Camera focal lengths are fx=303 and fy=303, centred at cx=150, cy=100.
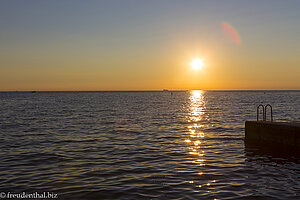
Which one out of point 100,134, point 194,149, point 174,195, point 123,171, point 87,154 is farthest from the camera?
point 100,134

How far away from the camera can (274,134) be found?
17656mm

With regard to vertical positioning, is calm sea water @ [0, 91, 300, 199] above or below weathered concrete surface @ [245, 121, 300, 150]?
below

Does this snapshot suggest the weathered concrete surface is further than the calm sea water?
Yes

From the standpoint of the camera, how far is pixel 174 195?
31.7 ft

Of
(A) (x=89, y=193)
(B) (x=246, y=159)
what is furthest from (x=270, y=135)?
(A) (x=89, y=193)

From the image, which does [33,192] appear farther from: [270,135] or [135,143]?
[270,135]

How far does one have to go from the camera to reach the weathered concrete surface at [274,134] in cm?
1631

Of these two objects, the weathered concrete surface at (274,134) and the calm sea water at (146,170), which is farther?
the weathered concrete surface at (274,134)

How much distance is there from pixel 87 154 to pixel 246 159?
8.16 m

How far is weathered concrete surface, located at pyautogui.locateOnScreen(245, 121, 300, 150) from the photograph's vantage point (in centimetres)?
1631

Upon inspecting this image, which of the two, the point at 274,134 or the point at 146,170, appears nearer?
the point at 146,170

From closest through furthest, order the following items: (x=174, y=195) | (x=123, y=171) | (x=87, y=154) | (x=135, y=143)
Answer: (x=174, y=195), (x=123, y=171), (x=87, y=154), (x=135, y=143)

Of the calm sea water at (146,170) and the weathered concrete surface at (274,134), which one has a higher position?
the weathered concrete surface at (274,134)

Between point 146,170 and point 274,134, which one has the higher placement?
point 274,134
